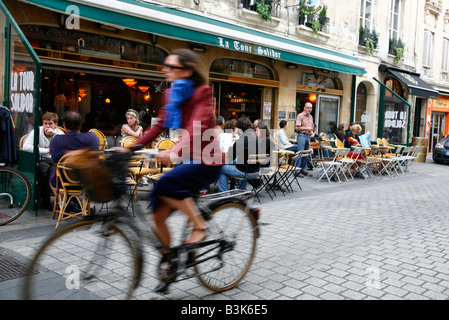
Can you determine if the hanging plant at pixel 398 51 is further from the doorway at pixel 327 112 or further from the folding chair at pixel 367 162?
the folding chair at pixel 367 162

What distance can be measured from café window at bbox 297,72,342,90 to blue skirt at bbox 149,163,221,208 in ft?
39.6

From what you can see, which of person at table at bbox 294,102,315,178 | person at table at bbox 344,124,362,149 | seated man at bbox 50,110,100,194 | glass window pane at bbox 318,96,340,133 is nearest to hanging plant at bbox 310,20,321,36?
glass window pane at bbox 318,96,340,133

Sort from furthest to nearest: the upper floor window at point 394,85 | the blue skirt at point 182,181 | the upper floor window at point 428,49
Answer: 1. the upper floor window at point 428,49
2. the upper floor window at point 394,85
3. the blue skirt at point 182,181

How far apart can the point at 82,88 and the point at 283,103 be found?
693cm

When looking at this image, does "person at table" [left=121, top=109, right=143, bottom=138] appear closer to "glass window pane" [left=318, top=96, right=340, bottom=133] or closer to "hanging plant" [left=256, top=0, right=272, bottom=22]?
"hanging plant" [left=256, top=0, right=272, bottom=22]

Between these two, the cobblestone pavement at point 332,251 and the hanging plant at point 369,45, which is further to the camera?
the hanging plant at point 369,45

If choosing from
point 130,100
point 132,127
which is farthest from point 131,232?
point 130,100

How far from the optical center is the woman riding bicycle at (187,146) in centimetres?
300

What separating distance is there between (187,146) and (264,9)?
33.9 feet

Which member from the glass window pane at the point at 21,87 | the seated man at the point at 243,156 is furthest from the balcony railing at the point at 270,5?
the glass window pane at the point at 21,87

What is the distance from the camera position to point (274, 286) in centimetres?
366

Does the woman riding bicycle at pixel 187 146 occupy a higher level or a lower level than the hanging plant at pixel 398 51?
lower

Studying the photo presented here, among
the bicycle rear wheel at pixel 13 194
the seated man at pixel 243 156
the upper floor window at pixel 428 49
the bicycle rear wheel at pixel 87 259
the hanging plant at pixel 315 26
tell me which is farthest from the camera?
the upper floor window at pixel 428 49
